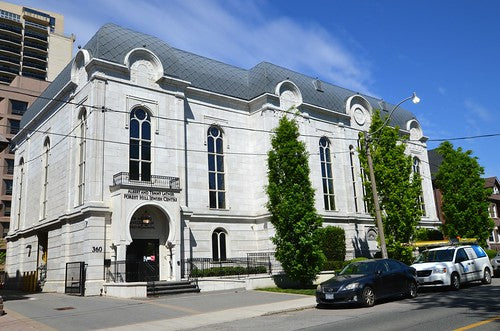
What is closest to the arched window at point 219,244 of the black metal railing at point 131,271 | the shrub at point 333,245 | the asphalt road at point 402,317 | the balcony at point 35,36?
the black metal railing at point 131,271

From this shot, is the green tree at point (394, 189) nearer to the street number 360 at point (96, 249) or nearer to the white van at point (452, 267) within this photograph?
the white van at point (452, 267)

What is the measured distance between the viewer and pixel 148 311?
50.2 feet

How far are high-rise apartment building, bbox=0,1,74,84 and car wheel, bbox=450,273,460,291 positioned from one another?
9056 cm

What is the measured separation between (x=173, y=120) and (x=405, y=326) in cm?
2058

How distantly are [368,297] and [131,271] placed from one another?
14.6 m

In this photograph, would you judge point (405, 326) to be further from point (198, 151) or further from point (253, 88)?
point (253, 88)

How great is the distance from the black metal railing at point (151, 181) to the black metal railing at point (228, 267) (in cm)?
447

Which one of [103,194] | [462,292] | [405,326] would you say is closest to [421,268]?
[462,292]

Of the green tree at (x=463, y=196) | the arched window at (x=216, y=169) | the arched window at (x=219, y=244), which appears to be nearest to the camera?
the arched window at (x=219, y=244)

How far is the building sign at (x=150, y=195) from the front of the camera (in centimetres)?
2344

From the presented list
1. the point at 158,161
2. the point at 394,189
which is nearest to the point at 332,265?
the point at 394,189

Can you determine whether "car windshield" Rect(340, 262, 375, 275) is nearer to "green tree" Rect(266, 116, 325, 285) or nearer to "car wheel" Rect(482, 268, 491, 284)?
"green tree" Rect(266, 116, 325, 285)

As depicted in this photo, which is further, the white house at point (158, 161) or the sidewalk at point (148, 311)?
the white house at point (158, 161)

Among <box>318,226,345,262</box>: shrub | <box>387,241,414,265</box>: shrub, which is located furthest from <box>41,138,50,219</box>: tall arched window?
<box>387,241,414,265</box>: shrub
